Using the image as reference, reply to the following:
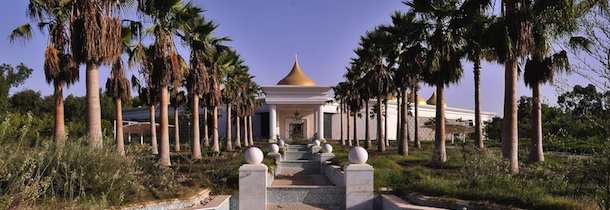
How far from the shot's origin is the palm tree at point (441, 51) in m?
15.9

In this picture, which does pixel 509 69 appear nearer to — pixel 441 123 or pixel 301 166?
pixel 441 123

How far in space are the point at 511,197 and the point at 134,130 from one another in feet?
127

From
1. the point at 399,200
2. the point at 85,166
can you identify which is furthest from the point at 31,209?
the point at 399,200

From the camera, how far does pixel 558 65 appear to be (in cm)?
1650

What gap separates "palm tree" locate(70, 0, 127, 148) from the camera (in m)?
12.3

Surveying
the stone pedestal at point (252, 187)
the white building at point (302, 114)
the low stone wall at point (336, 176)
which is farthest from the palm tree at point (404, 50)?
the white building at point (302, 114)

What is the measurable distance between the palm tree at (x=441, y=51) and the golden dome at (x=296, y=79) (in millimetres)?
27827

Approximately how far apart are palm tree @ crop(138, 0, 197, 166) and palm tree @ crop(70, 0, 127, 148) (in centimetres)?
224

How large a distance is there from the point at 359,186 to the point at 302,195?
1.52 metres

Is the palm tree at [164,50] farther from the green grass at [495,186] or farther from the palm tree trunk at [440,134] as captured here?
the palm tree trunk at [440,134]

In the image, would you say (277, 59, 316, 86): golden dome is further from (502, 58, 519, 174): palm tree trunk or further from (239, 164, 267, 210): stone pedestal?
(239, 164, 267, 210): stone pedestal

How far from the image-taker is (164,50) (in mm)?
15742

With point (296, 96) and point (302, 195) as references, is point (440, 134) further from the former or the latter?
point (296, 96)

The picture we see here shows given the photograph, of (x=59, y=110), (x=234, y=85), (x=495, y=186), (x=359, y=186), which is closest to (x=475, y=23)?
(x=495, y=186)
